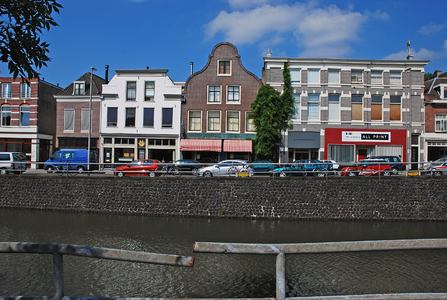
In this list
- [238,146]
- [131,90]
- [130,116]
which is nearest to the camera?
[238,146]

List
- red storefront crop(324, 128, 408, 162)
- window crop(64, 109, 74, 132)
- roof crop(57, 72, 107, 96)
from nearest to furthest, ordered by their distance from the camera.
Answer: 1. red storefront crop(324, 128, 408, 162)
2. window crop(64, 109, 74, 132)
3. roof crop(57, 72, 107, 96)

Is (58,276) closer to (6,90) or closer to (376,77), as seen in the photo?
(376,77)

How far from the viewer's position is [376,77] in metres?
30.5

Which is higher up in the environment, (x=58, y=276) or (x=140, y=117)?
(x=140, y=117)

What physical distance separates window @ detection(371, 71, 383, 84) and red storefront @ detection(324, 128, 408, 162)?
4953 mm

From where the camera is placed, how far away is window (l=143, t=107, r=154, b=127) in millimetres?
31656

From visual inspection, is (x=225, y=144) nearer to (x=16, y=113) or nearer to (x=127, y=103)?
(x=127, y=103)

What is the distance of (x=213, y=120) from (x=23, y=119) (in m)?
21.2

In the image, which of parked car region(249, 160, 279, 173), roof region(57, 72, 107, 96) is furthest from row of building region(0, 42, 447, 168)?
parked car region(249, 160, 279, 173)

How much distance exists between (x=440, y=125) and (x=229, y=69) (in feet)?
72.3

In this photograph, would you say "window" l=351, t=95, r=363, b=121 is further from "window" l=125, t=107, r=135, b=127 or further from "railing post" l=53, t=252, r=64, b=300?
"railing post" l=53, t=252, r=64, b=300

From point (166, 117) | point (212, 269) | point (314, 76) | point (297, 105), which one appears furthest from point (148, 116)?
point (212, 269)

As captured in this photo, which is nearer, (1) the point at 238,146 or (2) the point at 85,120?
(1) the point at 238,146

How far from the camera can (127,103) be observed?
1257 inches
